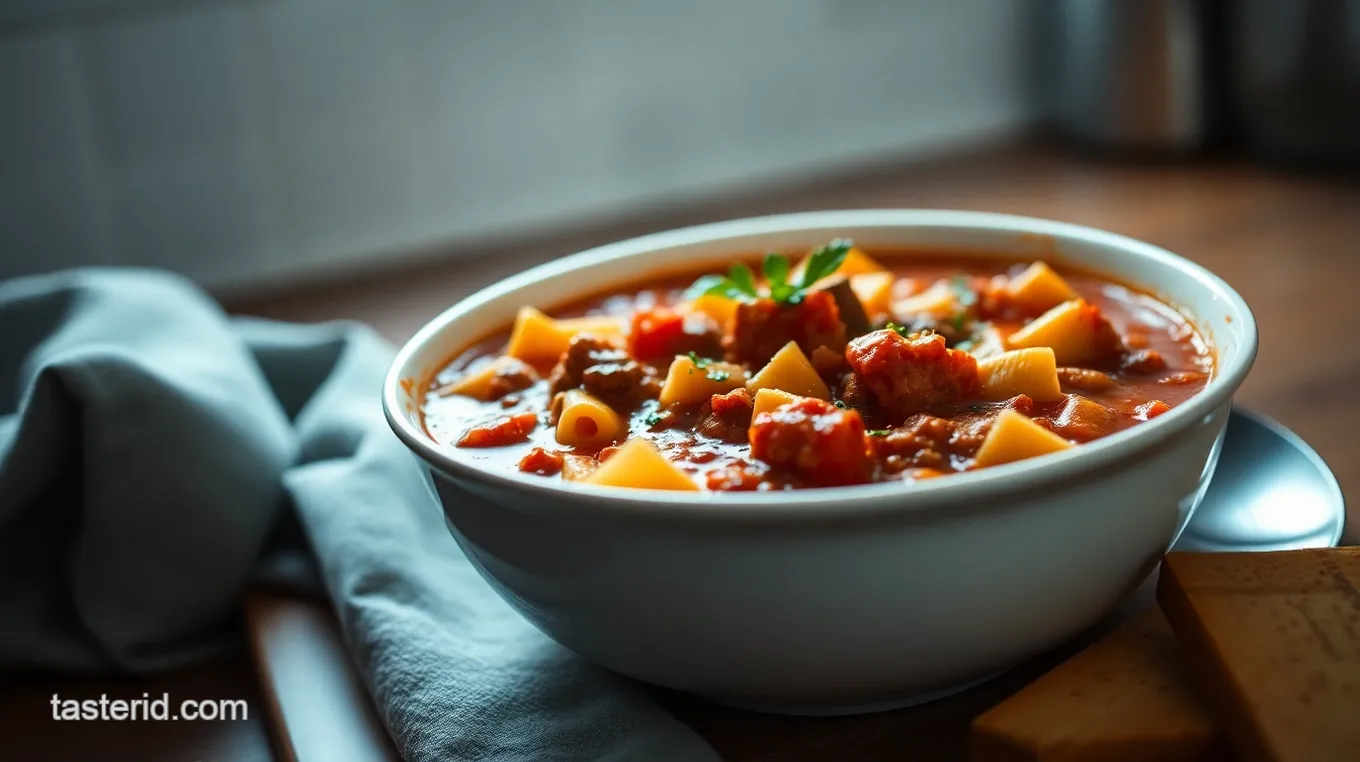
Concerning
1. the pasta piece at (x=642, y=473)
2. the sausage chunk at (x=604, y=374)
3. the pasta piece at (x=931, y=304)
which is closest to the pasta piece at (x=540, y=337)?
the sausage chunk at (x=604, y=374)

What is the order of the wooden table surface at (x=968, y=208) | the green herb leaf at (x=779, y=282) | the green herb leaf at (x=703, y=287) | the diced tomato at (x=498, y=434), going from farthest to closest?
1. the green herb leaf at (x=703, y=287)
2. the green herb leaf at (x=779, y=282)
3. the diced tomato at (x=498, y=434)
4. the wooden table surface at (x=968, y=208)

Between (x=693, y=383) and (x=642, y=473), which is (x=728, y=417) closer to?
(x=693, y=383)

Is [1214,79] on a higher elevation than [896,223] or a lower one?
lower

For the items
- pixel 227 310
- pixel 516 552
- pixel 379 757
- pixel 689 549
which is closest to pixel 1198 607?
pixel 689 549

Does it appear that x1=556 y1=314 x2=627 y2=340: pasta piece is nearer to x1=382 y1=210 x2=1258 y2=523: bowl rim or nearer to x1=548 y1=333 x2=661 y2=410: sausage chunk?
x1=548 y1=333 x2=661 y2=410: sausage chunk

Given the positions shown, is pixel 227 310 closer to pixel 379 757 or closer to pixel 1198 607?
pixel 379 757

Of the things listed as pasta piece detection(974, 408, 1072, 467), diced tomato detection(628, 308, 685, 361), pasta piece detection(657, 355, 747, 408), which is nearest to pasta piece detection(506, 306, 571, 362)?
diced tomato detection(628, 308, 685, 361)

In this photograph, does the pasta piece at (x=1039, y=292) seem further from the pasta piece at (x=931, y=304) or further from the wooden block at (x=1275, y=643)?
the wooden block at (x=1275, y=643)
